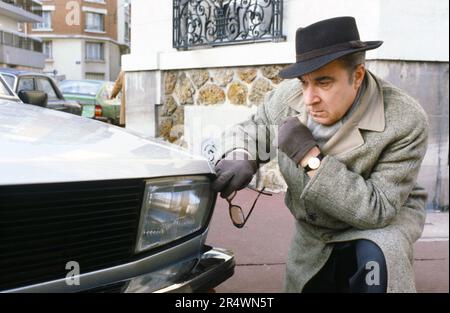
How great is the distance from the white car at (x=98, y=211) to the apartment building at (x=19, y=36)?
8.0 inches

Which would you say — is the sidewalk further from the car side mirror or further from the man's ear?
the car side mirror

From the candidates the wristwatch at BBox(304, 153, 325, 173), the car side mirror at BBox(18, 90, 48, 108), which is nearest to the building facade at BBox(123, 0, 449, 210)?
the car side mirror at BBox(18, 90, 48, 108)

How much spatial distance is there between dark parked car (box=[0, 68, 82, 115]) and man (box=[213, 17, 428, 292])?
29.5 inches

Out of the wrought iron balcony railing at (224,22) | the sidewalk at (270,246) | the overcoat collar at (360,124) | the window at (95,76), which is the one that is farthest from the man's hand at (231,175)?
the wrought iron balcony railing at (224,22)

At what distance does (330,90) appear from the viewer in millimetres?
1597

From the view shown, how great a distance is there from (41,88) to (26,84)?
0.21 feet

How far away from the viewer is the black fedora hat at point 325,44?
5.03 feet

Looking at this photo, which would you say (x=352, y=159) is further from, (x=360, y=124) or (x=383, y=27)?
(x=383, y=27)

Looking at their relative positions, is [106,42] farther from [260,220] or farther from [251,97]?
[251,97]

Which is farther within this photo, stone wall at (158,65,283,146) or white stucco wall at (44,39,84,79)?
stone wall at (158,65,283,146)

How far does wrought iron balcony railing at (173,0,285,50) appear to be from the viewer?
2756 millimetres

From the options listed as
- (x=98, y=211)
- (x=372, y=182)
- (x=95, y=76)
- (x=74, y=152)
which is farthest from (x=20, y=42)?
(x=372, y=182)

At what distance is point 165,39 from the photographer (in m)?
2.83

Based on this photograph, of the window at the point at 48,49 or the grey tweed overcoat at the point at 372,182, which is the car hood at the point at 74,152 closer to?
the window at the point at 48,49
